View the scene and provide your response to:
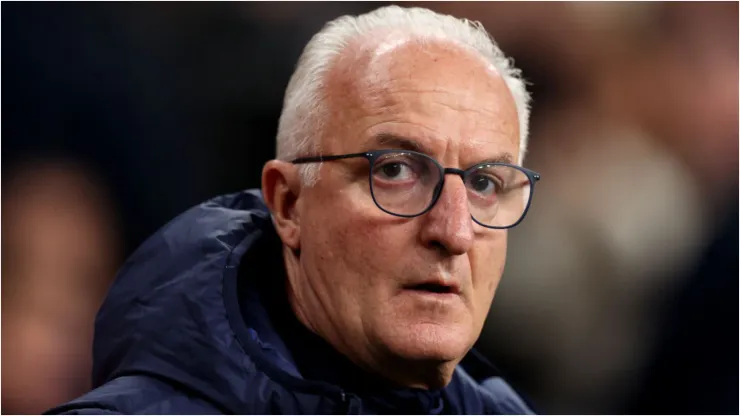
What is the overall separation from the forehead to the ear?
0.08 m

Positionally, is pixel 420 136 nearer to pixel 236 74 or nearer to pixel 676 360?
pixel 236 74

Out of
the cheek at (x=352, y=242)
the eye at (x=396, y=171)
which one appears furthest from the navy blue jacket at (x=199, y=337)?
the eye at (x=396, y=171)

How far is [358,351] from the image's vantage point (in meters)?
1.00

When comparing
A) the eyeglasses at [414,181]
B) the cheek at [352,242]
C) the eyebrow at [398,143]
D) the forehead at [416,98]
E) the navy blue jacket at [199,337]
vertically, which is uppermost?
the forehead at [416,98]

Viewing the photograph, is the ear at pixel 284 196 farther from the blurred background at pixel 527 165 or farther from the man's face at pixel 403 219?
the blurred background at pixel 527 165

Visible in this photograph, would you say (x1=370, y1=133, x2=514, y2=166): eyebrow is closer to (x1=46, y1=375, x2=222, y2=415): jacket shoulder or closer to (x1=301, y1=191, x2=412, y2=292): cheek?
(x1=301, y1=191, x2=412, y2=292): cheek

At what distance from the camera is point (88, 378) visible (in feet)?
3.83

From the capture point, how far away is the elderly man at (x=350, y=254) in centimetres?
95

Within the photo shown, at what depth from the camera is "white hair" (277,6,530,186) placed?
1.01m

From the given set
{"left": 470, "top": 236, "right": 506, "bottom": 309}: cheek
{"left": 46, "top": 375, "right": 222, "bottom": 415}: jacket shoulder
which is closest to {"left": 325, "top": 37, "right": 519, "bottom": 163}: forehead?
{"left": 470, "top": 236, "right": 506, "bottom": 309}: cheek

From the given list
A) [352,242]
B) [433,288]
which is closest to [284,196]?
[352,242]

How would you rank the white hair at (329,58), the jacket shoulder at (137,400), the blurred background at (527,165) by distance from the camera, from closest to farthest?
1. the jacket shoulder at (137,400)
2. the white hair at (329,58)
3. the blurred background at (527,165)

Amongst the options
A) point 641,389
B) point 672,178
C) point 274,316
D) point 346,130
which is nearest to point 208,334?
point 274,316

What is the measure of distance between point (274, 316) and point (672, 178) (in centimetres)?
75
